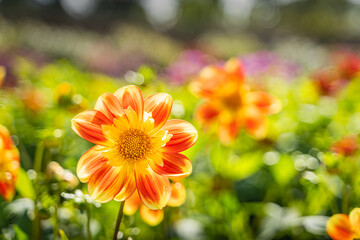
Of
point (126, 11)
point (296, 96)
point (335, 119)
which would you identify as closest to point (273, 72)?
point (296, 96)

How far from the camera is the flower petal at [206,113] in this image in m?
0.87

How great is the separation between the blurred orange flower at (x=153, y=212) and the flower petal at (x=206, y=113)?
0.31 m

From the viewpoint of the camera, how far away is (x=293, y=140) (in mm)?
1031

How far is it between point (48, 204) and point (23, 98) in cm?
57

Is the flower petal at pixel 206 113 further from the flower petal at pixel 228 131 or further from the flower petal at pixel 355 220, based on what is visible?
the flower petal at pixel 355 220

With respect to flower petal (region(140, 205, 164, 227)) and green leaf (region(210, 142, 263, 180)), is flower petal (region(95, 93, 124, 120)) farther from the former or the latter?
green leaf (region(210, 142, 263, 180))

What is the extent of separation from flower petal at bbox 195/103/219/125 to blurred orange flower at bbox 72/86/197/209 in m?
0.37

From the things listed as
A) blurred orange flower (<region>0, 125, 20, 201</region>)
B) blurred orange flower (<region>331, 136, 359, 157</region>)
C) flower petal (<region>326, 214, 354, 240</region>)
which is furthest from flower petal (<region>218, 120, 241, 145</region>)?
blurred orange flower (<region>0, 125, 20, 201</region>)

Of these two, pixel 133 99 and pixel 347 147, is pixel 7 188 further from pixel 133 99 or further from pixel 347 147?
pixel 347 147

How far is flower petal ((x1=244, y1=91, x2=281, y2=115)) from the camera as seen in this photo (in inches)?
34.5

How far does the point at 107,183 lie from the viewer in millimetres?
472

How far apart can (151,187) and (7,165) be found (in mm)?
248

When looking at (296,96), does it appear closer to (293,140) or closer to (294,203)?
(293,140)

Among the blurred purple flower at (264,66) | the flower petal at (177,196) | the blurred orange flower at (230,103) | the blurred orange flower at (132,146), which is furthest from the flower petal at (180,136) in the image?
the blurred purple flower at (264,66)
